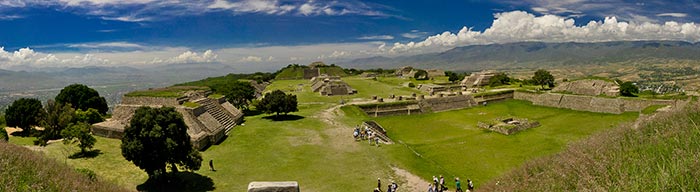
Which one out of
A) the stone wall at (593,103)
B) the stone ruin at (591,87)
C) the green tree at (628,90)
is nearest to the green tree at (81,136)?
the stone wall at (593,103)

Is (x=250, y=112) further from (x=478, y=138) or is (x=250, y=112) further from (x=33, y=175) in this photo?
(x=33, y=175)

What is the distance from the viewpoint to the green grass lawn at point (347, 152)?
1658cm

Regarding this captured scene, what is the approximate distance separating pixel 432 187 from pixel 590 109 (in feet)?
96.2

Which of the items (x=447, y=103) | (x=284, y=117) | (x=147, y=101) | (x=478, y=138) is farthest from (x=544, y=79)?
(x=147, y=101)

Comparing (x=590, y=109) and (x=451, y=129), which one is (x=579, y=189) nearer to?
(x=451, y=129)

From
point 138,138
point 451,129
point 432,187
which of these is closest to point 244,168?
point 138,138

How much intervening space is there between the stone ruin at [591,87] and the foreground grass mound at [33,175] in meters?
44.5

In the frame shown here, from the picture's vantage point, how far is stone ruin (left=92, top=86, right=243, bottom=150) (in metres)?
21.7

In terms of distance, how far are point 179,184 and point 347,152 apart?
8740 millimetres

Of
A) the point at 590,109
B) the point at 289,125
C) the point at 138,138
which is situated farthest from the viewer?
the point at 590,109

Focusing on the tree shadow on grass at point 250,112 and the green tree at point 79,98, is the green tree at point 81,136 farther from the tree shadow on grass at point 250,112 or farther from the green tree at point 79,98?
the tree shadow on grass at point 250,112

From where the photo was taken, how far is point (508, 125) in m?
28.6

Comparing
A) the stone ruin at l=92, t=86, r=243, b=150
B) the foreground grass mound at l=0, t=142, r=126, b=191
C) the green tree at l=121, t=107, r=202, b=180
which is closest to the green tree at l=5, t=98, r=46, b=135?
the stone ruin at l=92, t=86, r=243, b=150

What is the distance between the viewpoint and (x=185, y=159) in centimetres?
1527
